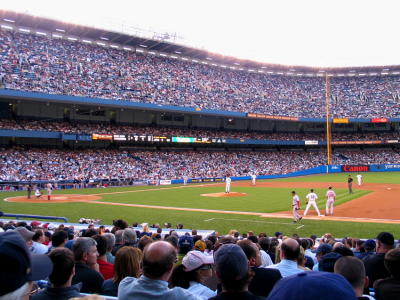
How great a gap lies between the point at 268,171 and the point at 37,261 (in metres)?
62.4

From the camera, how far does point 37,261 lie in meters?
3.04

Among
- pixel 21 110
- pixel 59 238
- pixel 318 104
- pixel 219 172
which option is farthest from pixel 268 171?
pixel 59 238

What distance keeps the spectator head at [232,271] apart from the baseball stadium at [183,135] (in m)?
15.0

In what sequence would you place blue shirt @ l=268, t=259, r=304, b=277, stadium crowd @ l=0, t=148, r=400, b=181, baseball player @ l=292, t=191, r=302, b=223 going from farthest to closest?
stadium crowd @ l=0, t=148, r=400, b=181 < baseball player @ l=292, t=191, r=302, b=223 < blue shirt @ l=268, t=259, r=304, b=277

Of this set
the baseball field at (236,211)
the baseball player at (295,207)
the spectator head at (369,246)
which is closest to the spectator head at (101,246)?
the spectator head at (369,246)

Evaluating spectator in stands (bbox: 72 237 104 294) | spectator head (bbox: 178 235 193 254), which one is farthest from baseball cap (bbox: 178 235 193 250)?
spectator in stands (bbox: 72 237 104 294)

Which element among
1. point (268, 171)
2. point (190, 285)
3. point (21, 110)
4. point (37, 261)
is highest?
point (21, 110)

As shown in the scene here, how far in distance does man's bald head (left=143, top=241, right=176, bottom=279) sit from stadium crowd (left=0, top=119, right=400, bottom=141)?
48.4 metres

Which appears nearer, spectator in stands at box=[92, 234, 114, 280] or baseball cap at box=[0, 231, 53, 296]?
baseball cap at box=[0, 231, 53, 296]

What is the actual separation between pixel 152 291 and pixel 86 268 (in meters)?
2.37

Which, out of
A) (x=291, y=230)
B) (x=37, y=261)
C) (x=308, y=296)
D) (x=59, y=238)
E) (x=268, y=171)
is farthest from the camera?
(x=268, y=171)

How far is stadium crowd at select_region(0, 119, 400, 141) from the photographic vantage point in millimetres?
49031

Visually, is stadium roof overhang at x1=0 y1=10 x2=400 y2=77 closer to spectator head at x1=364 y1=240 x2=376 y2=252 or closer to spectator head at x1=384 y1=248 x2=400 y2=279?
spectator head at x1=364 y1=240 x2=376 y2=252

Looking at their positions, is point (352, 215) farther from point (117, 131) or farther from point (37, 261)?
point (117, 131)
